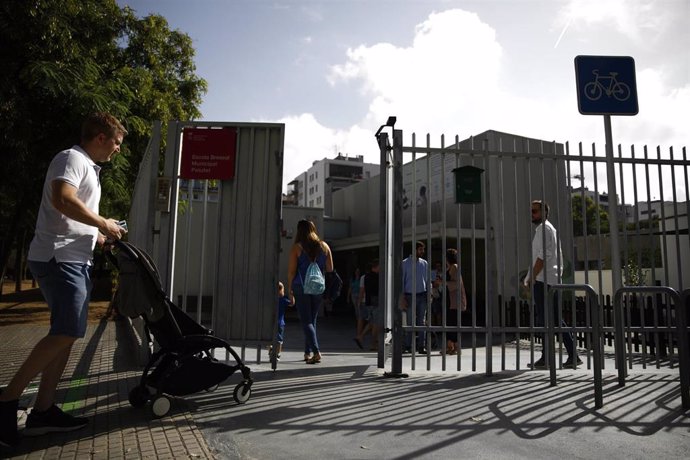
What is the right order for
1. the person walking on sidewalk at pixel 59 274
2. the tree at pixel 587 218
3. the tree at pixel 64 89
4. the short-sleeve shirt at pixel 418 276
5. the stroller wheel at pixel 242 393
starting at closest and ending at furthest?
the person walking on sidewalk at pixel 59 274 < the stroller wheel at pixel 242 393 < the tree at pixel 587 218 < the short-sleeve shirt at pixel 418 276 < the tree at pixel 64 89

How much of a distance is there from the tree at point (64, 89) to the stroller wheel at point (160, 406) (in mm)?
8120

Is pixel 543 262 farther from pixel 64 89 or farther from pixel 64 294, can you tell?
pixel 64 89

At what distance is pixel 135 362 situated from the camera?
568cm

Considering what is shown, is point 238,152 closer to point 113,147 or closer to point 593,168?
point 113,147

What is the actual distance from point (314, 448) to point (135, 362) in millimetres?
3417

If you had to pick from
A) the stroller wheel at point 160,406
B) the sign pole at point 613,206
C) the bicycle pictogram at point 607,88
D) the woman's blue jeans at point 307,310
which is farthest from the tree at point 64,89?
the sign pole at point 613,206

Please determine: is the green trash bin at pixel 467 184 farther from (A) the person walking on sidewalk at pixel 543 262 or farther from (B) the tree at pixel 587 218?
(B) the tree at pixel 587 218

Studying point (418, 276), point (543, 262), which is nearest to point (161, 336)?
point (543, 262)

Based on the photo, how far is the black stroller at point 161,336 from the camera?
11.4 ft

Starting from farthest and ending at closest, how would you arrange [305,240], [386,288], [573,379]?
[305,240] < [386,288] < [573,379]

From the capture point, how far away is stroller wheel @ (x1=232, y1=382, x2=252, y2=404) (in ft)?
12.8

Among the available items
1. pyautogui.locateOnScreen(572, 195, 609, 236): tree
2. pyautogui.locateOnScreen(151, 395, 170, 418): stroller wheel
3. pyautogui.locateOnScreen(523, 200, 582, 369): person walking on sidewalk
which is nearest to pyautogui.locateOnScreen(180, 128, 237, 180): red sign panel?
pyautogui.locateOnScreen(151, 395, 170, 418): stroller wheel

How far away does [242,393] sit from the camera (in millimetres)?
3922

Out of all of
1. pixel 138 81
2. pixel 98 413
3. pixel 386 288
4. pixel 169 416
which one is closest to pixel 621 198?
pixel 386 288
